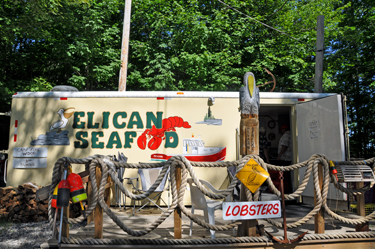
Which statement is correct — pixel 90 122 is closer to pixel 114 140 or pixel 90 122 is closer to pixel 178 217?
pixel 114 140

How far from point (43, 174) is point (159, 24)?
303 inches

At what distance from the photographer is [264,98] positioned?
5980mm

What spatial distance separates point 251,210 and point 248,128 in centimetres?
98

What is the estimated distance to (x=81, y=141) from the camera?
5.94m

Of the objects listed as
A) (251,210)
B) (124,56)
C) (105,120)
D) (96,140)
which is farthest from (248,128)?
(124,56)

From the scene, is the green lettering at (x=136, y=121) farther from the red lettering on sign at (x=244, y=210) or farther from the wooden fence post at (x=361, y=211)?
the wooden fence post at (x=361, y=211)

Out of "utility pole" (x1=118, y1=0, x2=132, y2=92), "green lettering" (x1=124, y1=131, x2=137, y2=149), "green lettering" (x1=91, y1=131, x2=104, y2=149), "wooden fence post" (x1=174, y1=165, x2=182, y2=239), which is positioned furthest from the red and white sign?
"utility pole" (x1=118, y1=0, x2=132, y2=92)

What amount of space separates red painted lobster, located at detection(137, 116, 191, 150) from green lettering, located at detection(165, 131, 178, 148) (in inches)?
3.3

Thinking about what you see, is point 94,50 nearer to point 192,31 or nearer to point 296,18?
point 192,31

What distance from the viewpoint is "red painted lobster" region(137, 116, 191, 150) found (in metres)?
5.89

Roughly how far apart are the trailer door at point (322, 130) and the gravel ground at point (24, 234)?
4878 mm

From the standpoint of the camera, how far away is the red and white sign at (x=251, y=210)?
3.21 meters

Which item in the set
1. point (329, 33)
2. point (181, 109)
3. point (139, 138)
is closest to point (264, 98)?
point (181, 109)

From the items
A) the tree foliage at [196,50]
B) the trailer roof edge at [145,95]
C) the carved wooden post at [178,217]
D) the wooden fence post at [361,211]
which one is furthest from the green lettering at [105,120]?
the tree foliage at [196,50]
